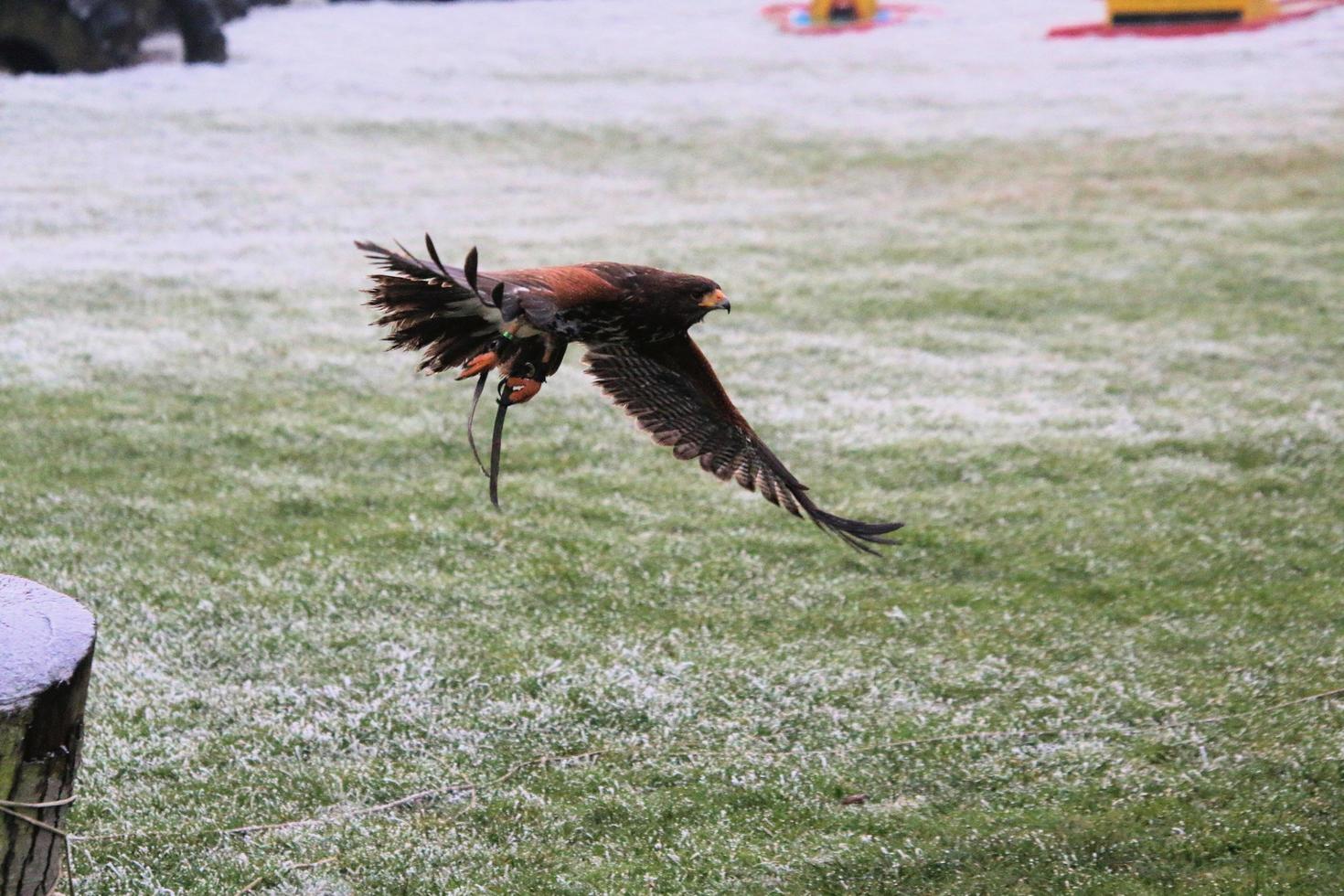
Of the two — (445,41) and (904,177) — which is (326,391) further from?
(445,41)

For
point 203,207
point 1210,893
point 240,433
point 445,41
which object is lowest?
point 1210,893

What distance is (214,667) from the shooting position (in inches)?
179

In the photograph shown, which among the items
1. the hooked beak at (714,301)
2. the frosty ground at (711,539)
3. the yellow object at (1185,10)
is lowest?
the frosty ground at (711,539)

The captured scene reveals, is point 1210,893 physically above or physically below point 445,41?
below

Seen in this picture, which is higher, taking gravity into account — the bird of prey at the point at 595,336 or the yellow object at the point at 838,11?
the yellow object at the point at 838,11

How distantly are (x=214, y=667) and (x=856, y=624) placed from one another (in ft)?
7.04

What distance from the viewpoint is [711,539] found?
5664mm

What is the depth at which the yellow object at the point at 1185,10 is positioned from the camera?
1848 cm

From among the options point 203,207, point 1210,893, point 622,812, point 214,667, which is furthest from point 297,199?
point 1210,893

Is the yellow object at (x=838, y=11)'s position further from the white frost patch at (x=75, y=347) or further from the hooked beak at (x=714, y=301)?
the hooked beak at (x=714, y=301)

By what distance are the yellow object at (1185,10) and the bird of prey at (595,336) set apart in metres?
16.8

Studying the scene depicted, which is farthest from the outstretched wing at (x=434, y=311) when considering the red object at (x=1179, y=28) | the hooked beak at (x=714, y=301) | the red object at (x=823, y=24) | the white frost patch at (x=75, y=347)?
the red object at (x=823, y=24)

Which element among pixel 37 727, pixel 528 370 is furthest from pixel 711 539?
pixel 37 727

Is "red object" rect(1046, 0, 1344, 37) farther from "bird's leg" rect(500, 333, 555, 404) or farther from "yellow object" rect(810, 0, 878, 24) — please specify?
"bird's leg" rect(500, 333, 555, 404)
